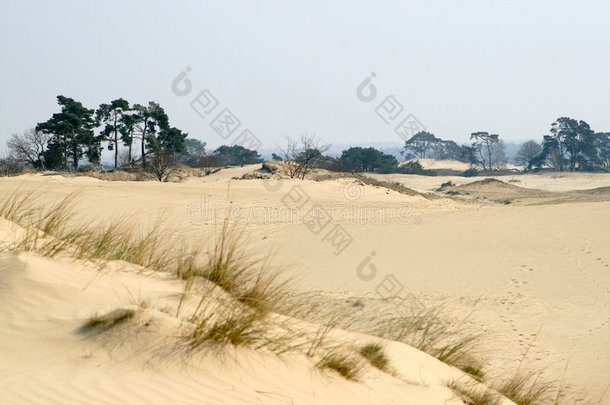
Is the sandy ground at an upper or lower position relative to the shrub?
upper

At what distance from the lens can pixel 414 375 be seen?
4184 millimetres

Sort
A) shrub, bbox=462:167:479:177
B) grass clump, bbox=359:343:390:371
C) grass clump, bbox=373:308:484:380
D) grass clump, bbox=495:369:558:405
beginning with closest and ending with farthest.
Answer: grass clump, bbox=359:343:390:371, grass clump, bbox=495:369:558:405, grass clump, bbox=373:308:484:380, shrub, bbox=462:167:479:177

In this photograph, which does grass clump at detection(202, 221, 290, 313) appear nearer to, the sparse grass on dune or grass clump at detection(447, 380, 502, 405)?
the sparse grass on dune

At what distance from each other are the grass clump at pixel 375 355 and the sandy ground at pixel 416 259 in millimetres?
504

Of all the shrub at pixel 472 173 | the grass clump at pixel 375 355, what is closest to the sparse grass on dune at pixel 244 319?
the grass clump at pixel 375 355

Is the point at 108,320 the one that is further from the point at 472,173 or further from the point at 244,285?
the point at 472,173

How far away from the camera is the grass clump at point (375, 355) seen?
409 centimetres

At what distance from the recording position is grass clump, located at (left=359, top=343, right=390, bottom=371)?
409 centimetres

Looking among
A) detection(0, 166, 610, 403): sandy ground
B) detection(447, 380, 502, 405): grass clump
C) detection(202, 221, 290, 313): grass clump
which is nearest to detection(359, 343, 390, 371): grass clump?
detection(0, 166, 610, 403): sandy ground

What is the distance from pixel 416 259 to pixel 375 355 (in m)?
7.91

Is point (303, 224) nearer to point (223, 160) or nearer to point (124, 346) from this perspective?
point (124, 346)

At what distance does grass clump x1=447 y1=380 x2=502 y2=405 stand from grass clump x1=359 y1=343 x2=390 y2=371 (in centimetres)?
62

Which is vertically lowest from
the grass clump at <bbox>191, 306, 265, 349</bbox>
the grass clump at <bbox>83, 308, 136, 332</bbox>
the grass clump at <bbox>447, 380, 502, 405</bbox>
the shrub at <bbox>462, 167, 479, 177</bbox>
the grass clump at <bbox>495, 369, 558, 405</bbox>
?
the shrub at <bbox>462, 167, 479, 177</bbox>

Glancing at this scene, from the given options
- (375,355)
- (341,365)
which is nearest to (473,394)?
(375,355)
